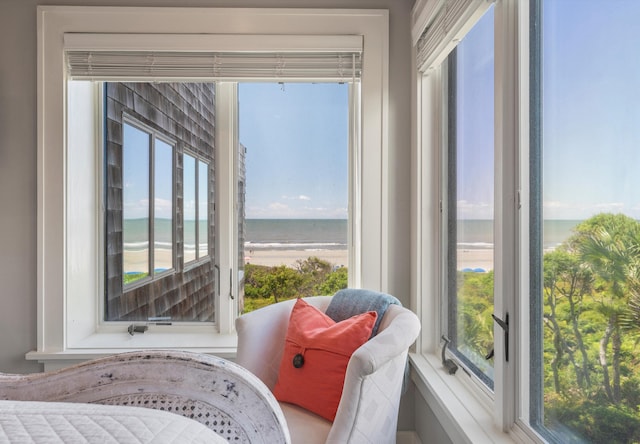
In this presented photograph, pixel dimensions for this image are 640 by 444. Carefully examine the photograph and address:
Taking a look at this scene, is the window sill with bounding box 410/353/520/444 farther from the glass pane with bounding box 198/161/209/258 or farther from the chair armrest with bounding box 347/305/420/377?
the glass pane with bounding box 198/161/209/258

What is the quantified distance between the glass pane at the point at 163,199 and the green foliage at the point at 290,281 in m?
0.48

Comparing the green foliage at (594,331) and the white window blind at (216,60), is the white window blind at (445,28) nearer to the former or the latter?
the white window blind at (216,60)

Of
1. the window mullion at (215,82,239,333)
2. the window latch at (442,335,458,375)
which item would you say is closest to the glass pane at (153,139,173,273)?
the window mullion at (215,82,239,333)

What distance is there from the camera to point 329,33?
2.26 meters

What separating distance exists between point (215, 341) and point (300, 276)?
21.7 inches

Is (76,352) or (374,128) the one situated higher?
(374,128)

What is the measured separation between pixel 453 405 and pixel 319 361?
0.50 m

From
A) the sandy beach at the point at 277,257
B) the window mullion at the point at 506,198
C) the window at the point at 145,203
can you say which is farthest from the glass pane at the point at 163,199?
the window mullion at the point at 506,198

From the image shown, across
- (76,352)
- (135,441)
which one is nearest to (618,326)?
(135,441)

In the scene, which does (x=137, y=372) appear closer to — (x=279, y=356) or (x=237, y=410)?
(x=237, y=410)

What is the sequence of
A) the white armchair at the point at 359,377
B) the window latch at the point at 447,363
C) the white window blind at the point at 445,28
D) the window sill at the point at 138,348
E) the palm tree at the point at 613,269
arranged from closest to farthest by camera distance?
1. the palm tree at the point at 613,269
2. the white armchair at the point at 359,377
3. the white window blind at the point at 445,28
4. the window latch at the point at 447,363
5. the window sill at the point at 138,348

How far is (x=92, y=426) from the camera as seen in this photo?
1.84 ft

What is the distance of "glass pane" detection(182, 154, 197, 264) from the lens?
8.18 feet

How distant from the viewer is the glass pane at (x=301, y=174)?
2432 millimetres
